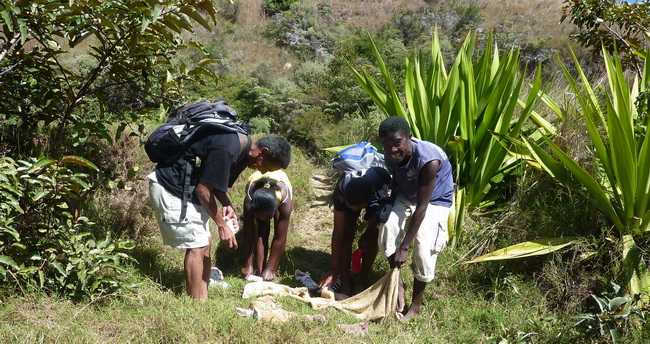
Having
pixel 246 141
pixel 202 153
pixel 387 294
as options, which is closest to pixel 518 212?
pixel 387 294

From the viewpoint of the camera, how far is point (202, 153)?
3840 millimetres

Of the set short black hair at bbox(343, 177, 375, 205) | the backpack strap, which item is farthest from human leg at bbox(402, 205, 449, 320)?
the backpack strap

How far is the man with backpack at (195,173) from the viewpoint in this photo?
12.4ft

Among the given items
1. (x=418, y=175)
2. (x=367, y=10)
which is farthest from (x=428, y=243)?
(x=367, y=10)

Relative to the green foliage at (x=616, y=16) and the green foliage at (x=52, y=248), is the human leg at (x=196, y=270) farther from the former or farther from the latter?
the green foliage at (x=616, y=16)

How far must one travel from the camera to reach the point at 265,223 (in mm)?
4984

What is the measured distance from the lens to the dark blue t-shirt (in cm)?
393

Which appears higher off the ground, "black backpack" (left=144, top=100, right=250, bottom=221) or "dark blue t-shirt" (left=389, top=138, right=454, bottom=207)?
"black backpack" (left=144, top=100, right=250, bottom=221)

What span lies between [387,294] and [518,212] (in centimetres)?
157

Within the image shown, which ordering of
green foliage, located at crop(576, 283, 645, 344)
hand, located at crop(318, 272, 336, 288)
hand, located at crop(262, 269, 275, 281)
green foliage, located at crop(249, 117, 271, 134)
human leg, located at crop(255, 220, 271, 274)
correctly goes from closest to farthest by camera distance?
1. green foliage, located at crop(576, 283, 645, 344)
2. hand, located at crop(318, 272, 336, 288)
3. hand, located at crop(262, 269, 275, 281)
4. human leg, located at crop(255, 220, 271, 274)
5. green foliage, located at crop(249, 117, 271, 134)

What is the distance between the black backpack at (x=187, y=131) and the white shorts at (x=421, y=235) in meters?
1.25

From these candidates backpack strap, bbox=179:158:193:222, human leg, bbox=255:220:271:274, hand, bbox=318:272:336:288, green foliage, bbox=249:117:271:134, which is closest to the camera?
backpack strap, bbox=179:158:193:222

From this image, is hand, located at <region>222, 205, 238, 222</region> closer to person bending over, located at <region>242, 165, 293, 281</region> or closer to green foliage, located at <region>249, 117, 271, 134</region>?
person bending over, located at <region>242, 165, 293, 281</region>

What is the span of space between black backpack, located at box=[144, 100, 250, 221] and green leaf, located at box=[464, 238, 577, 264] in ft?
6.90
